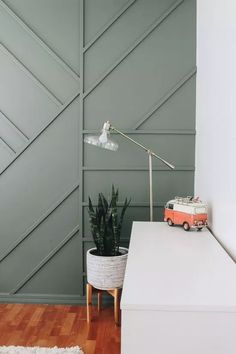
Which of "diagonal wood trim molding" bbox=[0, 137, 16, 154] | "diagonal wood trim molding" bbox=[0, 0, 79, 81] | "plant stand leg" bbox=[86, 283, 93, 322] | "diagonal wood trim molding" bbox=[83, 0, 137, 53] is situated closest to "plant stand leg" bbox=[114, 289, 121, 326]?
"plant stand leg" bbox=[86, 283, 93, 322]

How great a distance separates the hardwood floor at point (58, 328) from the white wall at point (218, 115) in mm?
1004

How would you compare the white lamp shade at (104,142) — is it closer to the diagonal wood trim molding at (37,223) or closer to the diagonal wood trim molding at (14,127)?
the diagonal wood trim molding at (37,223)

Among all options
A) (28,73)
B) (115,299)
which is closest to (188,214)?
(115,299)

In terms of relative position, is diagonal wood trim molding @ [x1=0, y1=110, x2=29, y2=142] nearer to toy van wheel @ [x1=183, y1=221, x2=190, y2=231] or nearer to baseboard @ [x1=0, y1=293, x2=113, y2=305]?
baseboard @ [x1=0, y1=293, x2=113, y2=305]

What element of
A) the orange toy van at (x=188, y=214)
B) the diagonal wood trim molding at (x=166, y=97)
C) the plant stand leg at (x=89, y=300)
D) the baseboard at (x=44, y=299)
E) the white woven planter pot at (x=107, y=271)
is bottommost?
the baseboard at (x=44, y=299)

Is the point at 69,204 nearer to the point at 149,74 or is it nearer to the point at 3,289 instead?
the point at 3,289

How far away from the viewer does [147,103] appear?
3.12 meters

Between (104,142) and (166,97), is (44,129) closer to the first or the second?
(104,142)

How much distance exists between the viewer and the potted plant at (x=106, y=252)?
276 cm

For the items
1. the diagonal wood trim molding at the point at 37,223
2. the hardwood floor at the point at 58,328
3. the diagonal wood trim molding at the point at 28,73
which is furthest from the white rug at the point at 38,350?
the diagonal wood trim molding at the point at 28,73

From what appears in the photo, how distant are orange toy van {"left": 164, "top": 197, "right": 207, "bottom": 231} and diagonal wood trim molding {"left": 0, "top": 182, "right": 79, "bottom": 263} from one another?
3.07 feet

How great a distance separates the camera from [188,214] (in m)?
2.35

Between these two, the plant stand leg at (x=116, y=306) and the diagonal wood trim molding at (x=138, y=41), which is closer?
the plant stand leg at (x=116, y=306)

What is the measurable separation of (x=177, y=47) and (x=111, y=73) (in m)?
0.53
